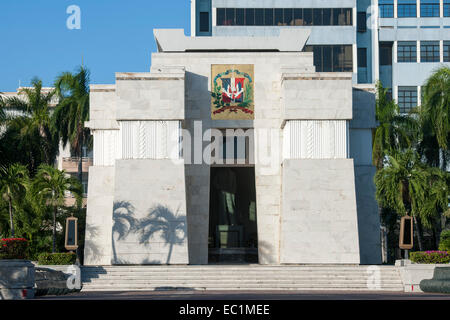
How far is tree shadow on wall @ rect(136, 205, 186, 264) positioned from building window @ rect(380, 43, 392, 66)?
42400 millimetres

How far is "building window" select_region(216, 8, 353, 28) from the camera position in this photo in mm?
70812

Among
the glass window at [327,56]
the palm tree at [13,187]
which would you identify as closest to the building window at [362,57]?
the glass window at [327,56]

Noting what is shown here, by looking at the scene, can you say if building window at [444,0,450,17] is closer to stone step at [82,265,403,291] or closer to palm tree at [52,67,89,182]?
palm tree at [52,67,89,182]

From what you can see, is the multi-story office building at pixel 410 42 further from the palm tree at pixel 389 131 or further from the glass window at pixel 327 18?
the palm tree at pixel 389 131

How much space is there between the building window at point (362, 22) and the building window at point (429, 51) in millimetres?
6294

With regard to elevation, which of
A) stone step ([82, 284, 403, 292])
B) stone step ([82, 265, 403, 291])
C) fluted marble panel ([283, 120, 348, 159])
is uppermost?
fluted marble panel ([283, 120, 348, 159])

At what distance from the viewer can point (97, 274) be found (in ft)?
106

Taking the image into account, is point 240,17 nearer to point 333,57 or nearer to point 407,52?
point 333,57

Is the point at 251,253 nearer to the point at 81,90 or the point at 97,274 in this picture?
the point at 97,274

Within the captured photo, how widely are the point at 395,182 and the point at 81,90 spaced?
23.5m

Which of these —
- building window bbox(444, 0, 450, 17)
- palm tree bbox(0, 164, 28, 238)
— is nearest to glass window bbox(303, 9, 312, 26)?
building window bbox(444, 0, 450, 17)

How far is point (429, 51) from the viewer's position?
7119cm

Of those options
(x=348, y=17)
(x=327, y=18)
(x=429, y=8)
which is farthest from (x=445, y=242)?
(x=429, y=8)

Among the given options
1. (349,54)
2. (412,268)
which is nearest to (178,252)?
(412,268)
